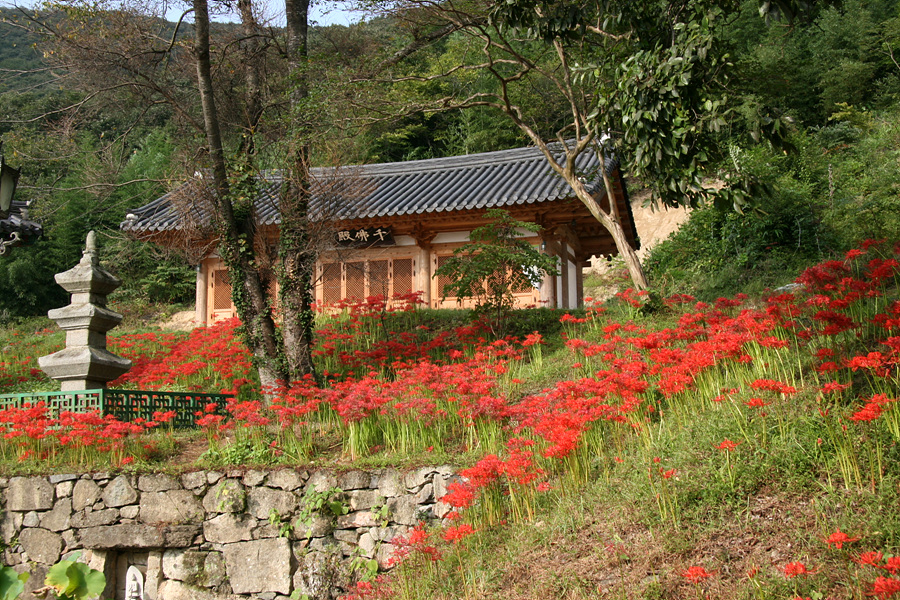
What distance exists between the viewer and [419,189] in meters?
15.6

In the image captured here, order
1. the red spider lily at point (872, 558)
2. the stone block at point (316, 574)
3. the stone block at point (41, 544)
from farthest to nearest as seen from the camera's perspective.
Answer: the stone block at point (41, 544) → the stone block at point (316, 574) → the red spider lily at point (872, 558)

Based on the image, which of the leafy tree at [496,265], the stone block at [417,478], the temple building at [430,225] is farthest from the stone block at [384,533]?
the temple building at [430,225]

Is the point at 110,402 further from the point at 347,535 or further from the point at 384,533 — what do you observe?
the point at 384,533

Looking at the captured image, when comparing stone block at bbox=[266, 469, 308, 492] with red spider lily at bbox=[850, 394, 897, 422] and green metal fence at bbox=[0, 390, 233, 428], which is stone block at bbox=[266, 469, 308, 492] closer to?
green metal fence at bbox=[0, 390, 233, 428]

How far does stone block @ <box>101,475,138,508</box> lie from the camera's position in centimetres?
681

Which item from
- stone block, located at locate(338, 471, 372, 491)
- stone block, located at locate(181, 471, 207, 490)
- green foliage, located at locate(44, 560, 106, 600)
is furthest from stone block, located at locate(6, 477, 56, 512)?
green foliage, located at locate(44, 560, 106, 600)

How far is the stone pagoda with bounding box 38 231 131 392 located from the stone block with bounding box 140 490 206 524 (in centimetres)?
236

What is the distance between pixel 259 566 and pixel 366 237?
9436mm

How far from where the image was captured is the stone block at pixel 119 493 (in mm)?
6809

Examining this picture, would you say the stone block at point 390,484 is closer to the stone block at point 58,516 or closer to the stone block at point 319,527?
the stone block at point 319,527

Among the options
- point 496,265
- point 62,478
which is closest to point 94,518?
point 62,478

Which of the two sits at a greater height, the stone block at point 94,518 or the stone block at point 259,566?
the stone block at point 94,518

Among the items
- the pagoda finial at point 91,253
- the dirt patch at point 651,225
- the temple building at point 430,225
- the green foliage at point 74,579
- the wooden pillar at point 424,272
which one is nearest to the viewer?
the green foliage at point 74,579

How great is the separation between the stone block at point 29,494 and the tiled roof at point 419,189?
399 centimetres
